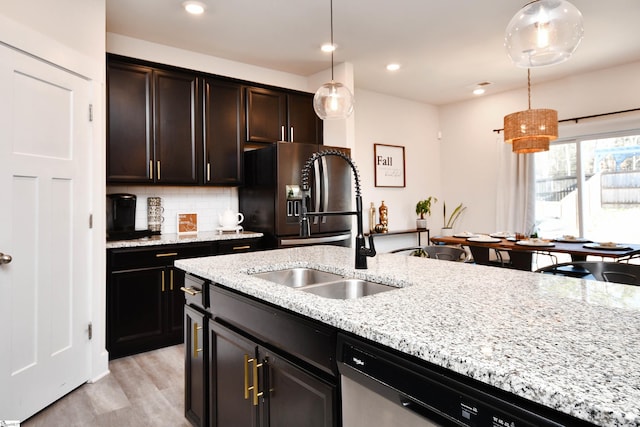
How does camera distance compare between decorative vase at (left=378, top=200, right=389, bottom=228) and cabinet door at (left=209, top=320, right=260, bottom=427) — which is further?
decorative vase at (left=378, top=200, right=389, bottom=228)

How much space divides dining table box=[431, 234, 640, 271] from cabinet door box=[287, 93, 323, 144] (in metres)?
1.80

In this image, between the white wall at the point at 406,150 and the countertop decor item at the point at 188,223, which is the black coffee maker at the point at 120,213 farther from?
the white wall at the point at 406,150

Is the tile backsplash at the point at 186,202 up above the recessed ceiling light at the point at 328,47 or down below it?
below

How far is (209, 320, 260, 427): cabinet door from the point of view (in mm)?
1461

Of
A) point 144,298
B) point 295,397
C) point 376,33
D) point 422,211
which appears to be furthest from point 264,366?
point 422,211

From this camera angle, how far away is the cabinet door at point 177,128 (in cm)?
343

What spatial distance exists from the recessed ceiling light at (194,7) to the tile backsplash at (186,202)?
1.60 metres

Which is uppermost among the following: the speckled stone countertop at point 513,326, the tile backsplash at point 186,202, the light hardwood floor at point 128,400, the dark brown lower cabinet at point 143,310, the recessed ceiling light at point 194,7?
the recessed ceiling light at point 194,7

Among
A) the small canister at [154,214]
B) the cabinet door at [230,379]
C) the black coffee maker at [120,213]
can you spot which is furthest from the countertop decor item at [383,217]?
the cabinet door at [230,379]

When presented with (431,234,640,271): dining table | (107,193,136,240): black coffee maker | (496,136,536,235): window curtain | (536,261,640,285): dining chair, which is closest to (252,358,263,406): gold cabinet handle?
(536,261,640,285): dining chair

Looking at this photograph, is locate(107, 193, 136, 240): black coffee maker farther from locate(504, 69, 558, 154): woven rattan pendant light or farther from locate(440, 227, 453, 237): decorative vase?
locate(440, 227, 453, 237): decorative vase

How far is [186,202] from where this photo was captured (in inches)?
156

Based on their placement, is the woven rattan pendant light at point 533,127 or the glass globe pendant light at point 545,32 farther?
the woven rattan pendant light at point 533,127

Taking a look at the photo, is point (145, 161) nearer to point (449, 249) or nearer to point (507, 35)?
point (449, 249)
